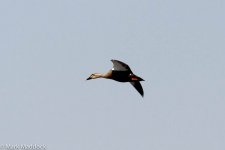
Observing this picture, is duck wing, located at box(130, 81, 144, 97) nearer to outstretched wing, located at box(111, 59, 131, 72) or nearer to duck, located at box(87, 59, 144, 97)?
duck, located at box(87, 59, 144, 97)

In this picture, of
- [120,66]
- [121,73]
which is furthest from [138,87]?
Answer: [120,66]

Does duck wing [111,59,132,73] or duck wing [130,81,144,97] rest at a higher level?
duck wing [111,59,132,73]

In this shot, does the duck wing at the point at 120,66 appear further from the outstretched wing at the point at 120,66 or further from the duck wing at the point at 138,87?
the duck wing at the point at 138,87

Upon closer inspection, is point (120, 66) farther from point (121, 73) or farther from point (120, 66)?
point (121, 73)

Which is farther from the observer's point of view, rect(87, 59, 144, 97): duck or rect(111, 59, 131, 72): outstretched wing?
rect(87, 59, 144, 97): duck

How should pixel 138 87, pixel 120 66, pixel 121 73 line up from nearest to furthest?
pixel 120 66
pixel 121 73
pixel 138 87

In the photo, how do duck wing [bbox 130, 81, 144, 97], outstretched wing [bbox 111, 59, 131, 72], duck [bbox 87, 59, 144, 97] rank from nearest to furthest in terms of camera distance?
outstretched wing [bbox 111, 59, 131, 72] < duck [bbox 87, 59, 144, 97] < duck wing [bbox 130, 81, 144, 97]

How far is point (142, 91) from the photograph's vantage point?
61.5 meters

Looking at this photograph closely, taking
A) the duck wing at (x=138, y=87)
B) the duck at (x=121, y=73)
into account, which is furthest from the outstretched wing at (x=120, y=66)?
the duck wing at (x=138, y=87)

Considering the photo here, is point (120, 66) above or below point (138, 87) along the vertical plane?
above

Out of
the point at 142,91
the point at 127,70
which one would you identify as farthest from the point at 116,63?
the point at 142,91

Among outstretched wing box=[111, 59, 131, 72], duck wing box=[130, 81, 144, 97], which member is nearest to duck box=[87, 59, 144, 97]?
outstretched wing box=[111, 59, 131, 72]

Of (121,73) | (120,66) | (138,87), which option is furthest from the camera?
(138,87)

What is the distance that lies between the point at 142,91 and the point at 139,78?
5.63 metres
